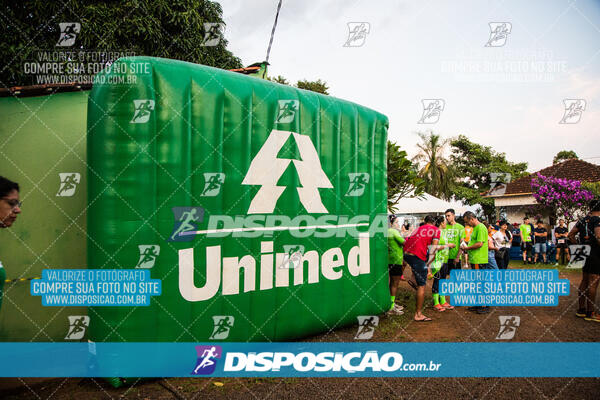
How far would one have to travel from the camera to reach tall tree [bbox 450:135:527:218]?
100 feet

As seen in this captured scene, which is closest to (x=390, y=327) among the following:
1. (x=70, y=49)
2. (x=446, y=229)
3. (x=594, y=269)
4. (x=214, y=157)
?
(x=446, y=229)

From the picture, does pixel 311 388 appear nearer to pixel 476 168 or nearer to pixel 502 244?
pixel 502 244

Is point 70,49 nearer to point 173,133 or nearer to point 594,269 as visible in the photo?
point 173,133

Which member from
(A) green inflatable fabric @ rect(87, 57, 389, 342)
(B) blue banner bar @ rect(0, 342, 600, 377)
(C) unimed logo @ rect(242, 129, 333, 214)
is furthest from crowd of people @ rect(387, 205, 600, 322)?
(C) unimed logo @ rect(242, 129, 333, 214)

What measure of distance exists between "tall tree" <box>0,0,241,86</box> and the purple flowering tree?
1538cm

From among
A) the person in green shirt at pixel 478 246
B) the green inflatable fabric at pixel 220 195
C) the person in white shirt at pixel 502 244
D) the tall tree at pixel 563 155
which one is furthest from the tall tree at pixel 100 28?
the tall tree at pixel 563 155

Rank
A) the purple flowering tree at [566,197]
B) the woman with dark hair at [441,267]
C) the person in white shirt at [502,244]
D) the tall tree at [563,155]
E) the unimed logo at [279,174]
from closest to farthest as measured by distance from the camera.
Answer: the unimed logo at [279,174] → the woman with dark hair at [441,267] → the person in white shirt at [502,244] → the purple flowering tree at [566,197] → the tall tree at [563,155]

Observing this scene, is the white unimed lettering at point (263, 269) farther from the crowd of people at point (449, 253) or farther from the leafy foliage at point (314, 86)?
the leafy foliage at point (314, 86)

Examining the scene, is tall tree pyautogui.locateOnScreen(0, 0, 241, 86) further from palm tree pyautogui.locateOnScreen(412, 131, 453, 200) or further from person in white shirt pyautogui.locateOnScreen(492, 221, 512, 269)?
palm tree pyautogui.locateOnScreen(412, 131, 453, 200)

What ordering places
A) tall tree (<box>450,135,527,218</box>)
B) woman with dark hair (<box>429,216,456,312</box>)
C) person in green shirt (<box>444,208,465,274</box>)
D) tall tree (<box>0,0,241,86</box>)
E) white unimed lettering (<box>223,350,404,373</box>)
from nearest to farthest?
white unimed lettering (<box>223,350,404,373</box>)
woman with dark hair (<box>429,216,456,312</box>)
person in green shirt (<box>444,208,465,274</box>)
tall tree (<box>0,0,241,86</box>)
tall tree (<box>450,135,527,218</box>)

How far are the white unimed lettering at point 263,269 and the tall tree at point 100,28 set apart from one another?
26.4ft

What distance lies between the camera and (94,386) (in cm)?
365

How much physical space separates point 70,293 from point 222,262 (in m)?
1.86

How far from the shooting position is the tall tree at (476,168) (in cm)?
3061
